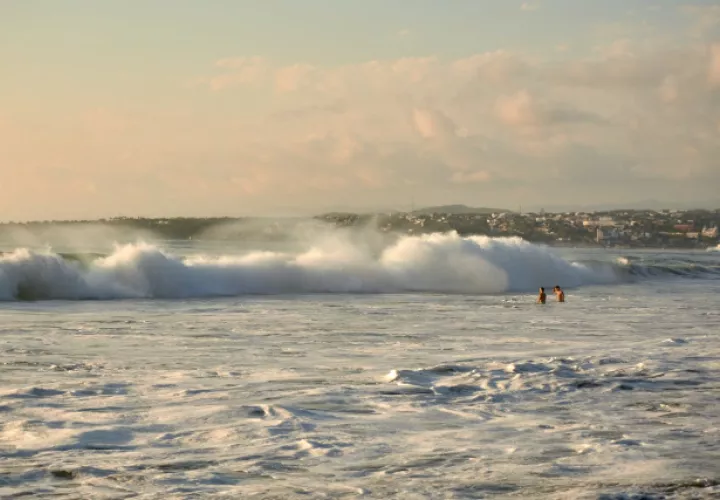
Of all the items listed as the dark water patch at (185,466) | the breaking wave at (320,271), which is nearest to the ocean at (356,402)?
the dark water patch at (185,466)

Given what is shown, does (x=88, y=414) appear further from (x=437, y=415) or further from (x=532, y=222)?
(x=532, y=222)

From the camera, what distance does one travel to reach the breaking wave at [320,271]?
1460 inches

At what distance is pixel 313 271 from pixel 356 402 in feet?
112

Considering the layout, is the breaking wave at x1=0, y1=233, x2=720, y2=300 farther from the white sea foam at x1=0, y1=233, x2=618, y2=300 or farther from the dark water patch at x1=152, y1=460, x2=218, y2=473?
the dark water patch at x1=152, y1=460, x2=218, y2=473

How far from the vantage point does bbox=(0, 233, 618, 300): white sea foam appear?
3706 centimetres

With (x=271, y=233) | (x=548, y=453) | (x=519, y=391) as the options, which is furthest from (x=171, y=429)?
(x=271, y=233)

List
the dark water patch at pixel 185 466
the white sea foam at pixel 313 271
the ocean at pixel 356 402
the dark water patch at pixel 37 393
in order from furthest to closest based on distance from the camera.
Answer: the white sea foam at pixel 313 271 < the dark water patch at pixel 37 393 < the dark water patch at pixel 185 466 < the ocean at pixel 356 402

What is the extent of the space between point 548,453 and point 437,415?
223cm

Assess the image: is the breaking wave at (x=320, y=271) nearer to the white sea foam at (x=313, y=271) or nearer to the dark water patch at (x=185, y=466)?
the white sea foam at (x=313, y=271)

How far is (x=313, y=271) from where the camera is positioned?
47.2 metres

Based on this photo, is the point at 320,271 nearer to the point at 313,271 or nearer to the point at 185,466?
the point at 313,271

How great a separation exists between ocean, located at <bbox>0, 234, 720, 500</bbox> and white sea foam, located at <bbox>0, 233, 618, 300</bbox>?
18.1 feet

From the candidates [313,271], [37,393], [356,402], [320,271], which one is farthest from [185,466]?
[320,271]

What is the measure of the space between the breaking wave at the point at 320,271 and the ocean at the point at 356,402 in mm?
5510
